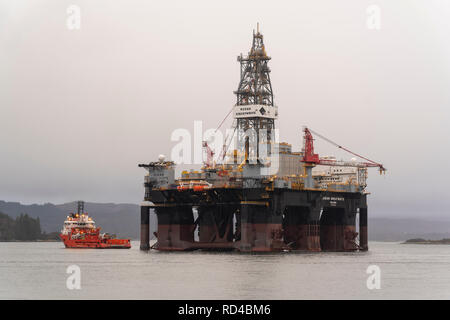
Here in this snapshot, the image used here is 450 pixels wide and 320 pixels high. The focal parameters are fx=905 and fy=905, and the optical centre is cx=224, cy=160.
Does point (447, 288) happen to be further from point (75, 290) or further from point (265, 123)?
point (265, 123)

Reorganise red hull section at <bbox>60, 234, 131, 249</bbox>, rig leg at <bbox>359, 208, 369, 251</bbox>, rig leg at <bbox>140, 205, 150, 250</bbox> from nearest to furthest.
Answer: rig leg at <bbox>140, 205, 150, 250</bbox>
rig leg at <bbox>359, 208, 369, 251</bbox>
red hull section at <bbox>60, 234, 131, 249</bbox>

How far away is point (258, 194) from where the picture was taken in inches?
3098

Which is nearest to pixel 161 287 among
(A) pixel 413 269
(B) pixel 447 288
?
(B) pixel 447 288

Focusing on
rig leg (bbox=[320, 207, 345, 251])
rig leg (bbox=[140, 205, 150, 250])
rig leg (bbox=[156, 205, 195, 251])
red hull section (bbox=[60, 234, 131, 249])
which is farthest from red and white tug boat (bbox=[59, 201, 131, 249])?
rig leg (bbox=[320, 207, 345, 251])

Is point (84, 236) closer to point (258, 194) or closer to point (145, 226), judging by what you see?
point (145, 226)

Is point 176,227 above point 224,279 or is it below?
above

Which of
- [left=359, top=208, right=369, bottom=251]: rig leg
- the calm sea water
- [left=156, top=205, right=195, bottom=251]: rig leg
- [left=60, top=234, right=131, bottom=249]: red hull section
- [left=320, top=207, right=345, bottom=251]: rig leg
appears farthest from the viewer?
[left=60, top=234, right=131, bottom=249]: red hull section

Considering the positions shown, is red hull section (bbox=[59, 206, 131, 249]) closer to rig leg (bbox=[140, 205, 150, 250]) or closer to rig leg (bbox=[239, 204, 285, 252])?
rig leg (bbox=[140, 205, 150, 250])

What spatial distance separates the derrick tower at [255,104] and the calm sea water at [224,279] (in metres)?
15.9

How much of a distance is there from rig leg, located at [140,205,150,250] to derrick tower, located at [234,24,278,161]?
37.2 feet

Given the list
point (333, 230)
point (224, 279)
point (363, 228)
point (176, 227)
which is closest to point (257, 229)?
point (176, 227)

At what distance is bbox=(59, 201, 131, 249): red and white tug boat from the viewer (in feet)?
353

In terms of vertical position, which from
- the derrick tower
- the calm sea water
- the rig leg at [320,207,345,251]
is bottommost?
the calm sea water

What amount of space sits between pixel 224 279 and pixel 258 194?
24366 millimetres
